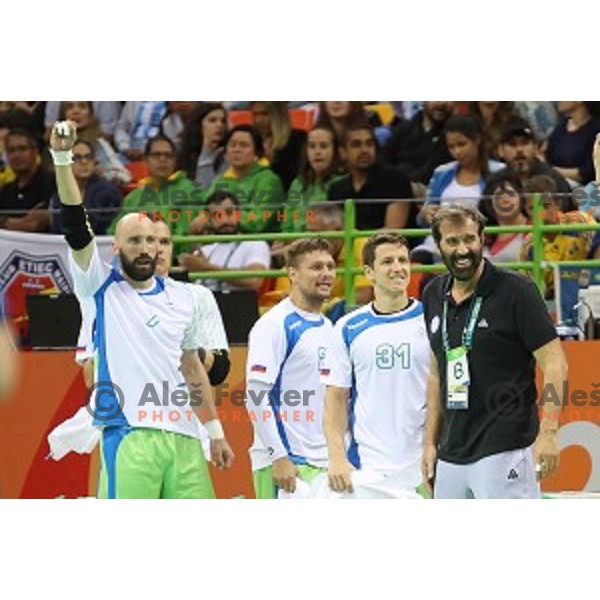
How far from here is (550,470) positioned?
9742 mm

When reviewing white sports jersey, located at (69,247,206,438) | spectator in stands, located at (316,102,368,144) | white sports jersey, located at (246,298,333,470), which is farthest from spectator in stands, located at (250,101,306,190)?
white sports jersey, located at (69,247,206,438)

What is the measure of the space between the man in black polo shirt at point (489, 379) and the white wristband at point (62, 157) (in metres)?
1.98

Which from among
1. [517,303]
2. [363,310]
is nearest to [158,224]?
[363,310]

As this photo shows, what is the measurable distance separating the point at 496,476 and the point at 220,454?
5.24 feet

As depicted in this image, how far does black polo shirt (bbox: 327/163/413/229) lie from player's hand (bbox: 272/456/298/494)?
1.24 meters

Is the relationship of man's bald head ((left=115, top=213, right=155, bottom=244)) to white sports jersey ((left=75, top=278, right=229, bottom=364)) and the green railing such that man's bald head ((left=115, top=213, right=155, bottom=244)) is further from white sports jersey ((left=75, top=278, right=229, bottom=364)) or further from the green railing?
white sports jersey ((left=75, top=278, right=229, bottom=364))

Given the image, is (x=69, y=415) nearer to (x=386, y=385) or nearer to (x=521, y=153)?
(x=386, y=385)

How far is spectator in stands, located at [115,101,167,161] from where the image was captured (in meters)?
11.3

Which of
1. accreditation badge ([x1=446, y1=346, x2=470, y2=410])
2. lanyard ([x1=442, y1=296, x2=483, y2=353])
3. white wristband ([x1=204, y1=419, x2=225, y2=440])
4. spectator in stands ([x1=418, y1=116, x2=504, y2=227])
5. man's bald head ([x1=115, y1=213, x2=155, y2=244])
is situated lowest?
white wristband ([x1=204, y1=419, x2=225, y2=440])

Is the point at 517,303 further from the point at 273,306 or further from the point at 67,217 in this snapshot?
the point at 67,217

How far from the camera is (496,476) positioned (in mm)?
9961

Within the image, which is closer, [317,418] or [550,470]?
[550,470]

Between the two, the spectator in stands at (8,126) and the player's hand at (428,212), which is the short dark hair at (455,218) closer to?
the player's hand at (428,212)
